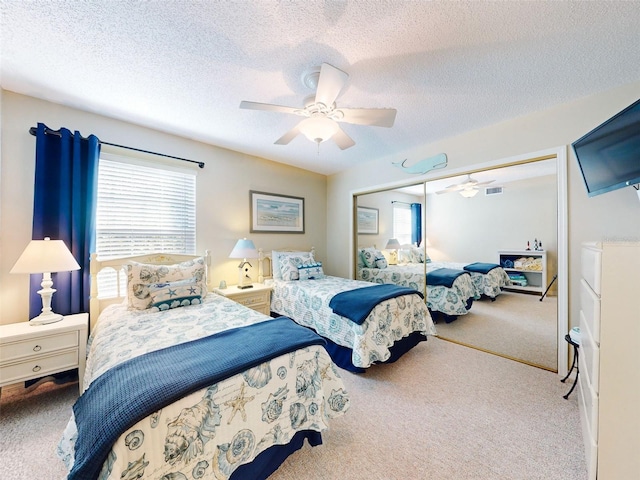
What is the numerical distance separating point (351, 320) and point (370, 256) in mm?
1856

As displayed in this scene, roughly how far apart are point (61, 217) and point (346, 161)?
133 inches

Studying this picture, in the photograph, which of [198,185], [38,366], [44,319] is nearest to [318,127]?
[198,185]

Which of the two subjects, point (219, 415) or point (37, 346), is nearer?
point (219, 415)

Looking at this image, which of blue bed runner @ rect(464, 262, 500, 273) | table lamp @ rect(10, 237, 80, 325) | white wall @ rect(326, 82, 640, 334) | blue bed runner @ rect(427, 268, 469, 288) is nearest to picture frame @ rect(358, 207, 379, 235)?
white wall @ rect(326, 82, 640, 334)

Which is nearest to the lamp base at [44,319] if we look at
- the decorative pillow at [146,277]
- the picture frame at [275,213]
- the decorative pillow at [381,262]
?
the decorative pillow at [146,277]

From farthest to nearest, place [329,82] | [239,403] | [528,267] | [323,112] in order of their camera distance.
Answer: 1. [528,267]
2. [323,112]
3. [329,82]
4. [239,403]

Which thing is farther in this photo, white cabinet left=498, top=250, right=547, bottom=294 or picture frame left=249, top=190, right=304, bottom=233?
picture frame left=249, top=190, right=304, bottom=233

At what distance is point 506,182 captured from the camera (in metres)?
2.77

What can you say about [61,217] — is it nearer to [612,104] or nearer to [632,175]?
[632,175]

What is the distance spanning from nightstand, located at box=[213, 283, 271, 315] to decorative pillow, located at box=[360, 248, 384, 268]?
1.66 m

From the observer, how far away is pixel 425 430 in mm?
1679

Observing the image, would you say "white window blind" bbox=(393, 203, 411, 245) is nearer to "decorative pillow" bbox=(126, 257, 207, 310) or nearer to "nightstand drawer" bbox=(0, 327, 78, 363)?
"decorative pillow" bbox=(126, 257, 207, 310)

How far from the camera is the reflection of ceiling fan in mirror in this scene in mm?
2986

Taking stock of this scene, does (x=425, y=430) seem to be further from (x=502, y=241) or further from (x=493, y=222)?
(x=493, y=222)
